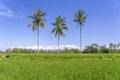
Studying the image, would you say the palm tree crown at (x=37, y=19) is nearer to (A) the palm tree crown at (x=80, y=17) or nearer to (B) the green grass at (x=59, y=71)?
(A) the palm tree crown at (x=80, y=17)

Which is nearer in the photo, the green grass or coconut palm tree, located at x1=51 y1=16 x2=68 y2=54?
the green grass

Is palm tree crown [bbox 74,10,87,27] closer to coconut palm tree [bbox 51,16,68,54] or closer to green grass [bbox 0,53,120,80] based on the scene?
coconut palm tree [bbox 51,16,68,54]

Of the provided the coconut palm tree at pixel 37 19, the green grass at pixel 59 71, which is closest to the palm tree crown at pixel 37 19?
the coconut palm tree at pixel 37 19

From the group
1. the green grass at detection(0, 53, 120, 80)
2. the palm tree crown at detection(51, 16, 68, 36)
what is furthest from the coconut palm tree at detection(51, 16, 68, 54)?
the green grass at detection(0, 53, 120, 80)

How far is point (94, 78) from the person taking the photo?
358 inches

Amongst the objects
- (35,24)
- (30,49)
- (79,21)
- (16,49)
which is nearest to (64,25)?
(79,21)

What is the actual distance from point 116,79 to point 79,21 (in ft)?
150

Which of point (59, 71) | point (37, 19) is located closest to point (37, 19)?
point (37, 19)

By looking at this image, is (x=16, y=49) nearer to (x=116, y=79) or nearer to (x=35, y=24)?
(x=35, y=24)

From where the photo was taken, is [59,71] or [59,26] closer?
[59,71]

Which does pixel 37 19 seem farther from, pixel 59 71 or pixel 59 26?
pixel 59 71

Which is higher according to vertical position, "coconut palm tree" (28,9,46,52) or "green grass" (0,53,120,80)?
"coconut palm tree" (28,9,46,52)

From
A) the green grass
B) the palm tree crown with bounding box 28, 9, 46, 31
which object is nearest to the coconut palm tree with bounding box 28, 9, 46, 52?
the palm tree crown with bounding box 28, 9, 46, 31

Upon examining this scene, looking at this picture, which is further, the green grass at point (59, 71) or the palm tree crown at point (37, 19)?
the palm tree crown at point (37, 19)
